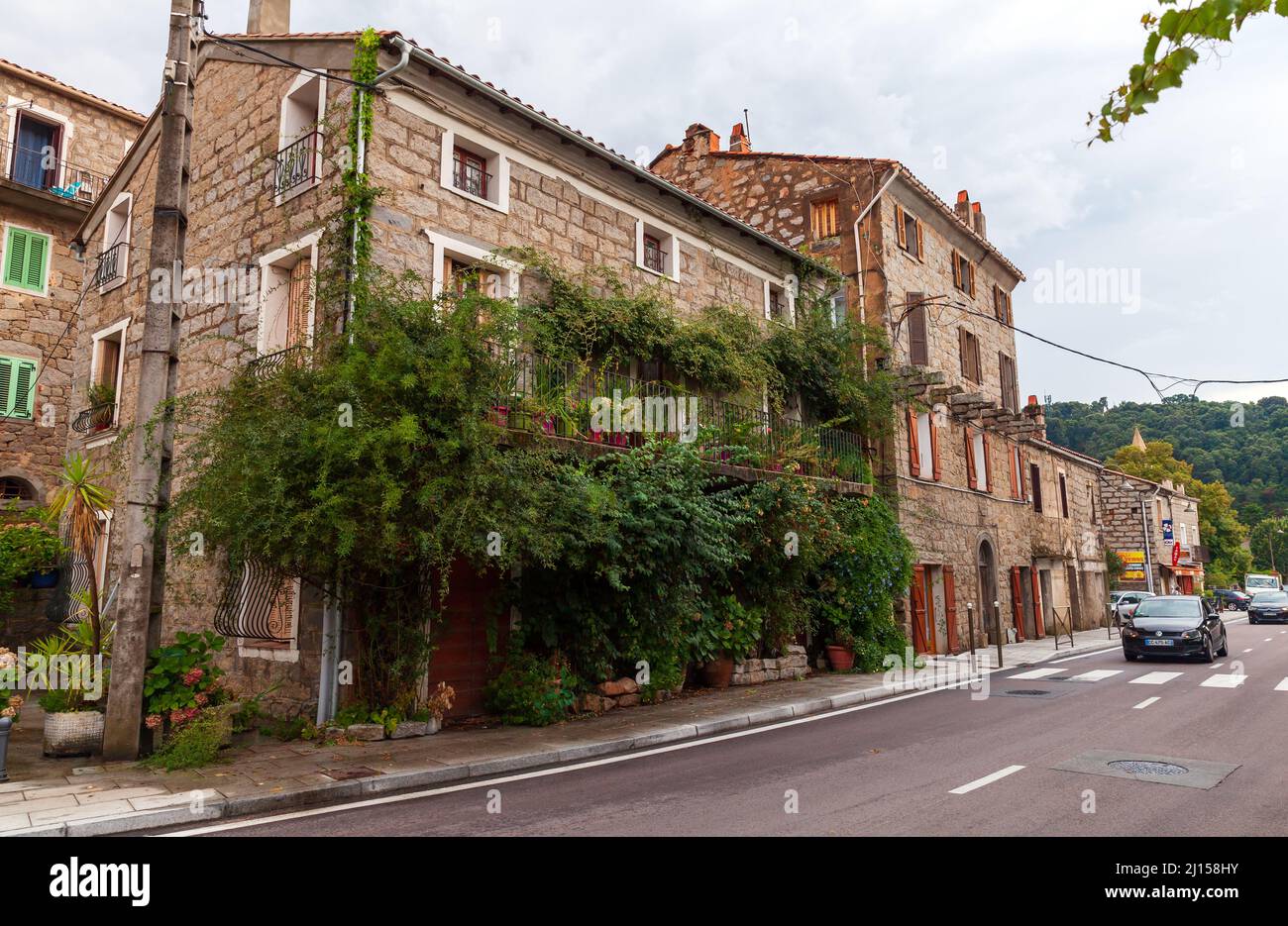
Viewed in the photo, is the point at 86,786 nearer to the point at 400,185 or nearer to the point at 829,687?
the point at 400,185

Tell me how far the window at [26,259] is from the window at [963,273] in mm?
22665

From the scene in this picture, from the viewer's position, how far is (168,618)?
1261 cm

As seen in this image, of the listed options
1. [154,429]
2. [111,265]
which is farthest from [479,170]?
[111,265]

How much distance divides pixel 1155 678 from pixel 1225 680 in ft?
3.29

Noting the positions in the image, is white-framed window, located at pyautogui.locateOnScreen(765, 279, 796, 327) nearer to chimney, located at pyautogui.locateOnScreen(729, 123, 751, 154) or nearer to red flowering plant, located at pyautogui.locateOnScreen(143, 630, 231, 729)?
chimney, located at pyautogui.locateOnScreen(729, 123, 751, 154)

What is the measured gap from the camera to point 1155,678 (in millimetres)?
14023

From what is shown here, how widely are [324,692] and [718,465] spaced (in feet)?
21.3

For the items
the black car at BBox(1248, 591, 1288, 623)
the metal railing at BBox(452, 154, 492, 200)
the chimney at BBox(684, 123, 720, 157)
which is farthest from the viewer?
the black car at BBox(1248, 591, 1288, 623)

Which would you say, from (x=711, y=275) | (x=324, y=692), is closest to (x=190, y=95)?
(x=324, y=692)

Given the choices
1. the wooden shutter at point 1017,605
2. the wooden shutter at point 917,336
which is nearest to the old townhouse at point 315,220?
the wooden shutter at point 917,336

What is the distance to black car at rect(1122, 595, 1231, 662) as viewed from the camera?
16.5 m

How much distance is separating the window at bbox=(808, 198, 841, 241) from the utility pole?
→ 49.5 feet

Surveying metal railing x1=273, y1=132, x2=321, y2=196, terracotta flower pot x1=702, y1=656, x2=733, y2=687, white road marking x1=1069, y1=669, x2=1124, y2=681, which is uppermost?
metal railing x1=273, y1=132, x2=321, y2=196

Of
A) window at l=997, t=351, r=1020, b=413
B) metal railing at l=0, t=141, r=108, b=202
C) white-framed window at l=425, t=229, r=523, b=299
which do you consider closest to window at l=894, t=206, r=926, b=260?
window at l=997, t=351, r=1020, b=413
